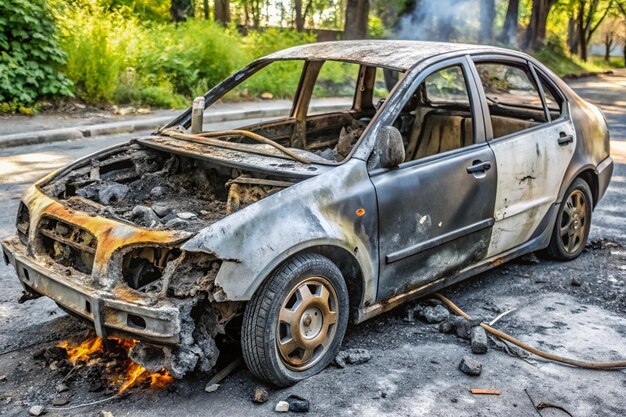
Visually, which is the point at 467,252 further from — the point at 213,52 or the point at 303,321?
the point at 213,52

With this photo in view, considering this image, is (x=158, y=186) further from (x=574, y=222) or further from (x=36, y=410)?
(x=574, y=222)

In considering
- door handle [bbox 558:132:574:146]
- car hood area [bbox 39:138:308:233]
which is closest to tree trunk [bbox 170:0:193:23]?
car hood area [bbox 39:138:308:233]

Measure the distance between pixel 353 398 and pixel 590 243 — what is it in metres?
3.51

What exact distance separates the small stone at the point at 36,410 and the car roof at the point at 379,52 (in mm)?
2670

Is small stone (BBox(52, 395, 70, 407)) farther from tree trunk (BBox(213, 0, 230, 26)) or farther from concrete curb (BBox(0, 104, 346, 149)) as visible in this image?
tree trunk (BBox(213, 0, 230, 26))

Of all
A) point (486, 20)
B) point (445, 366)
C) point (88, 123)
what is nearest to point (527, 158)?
point (445, 366)

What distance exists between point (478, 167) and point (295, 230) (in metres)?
1.52

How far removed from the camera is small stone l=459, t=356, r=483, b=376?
147 inches

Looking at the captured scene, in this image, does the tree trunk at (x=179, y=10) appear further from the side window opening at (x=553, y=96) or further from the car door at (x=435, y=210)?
the car door at (x=435, y=210)

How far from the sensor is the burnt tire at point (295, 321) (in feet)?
11.1

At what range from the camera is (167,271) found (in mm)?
3246

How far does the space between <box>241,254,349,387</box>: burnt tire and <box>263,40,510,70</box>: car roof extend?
1.48 meters

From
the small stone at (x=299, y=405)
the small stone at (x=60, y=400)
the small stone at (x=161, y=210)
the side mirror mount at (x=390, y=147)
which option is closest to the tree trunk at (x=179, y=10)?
the small stone at (x=161, y=210)

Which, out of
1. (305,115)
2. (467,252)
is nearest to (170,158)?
(305,115)
